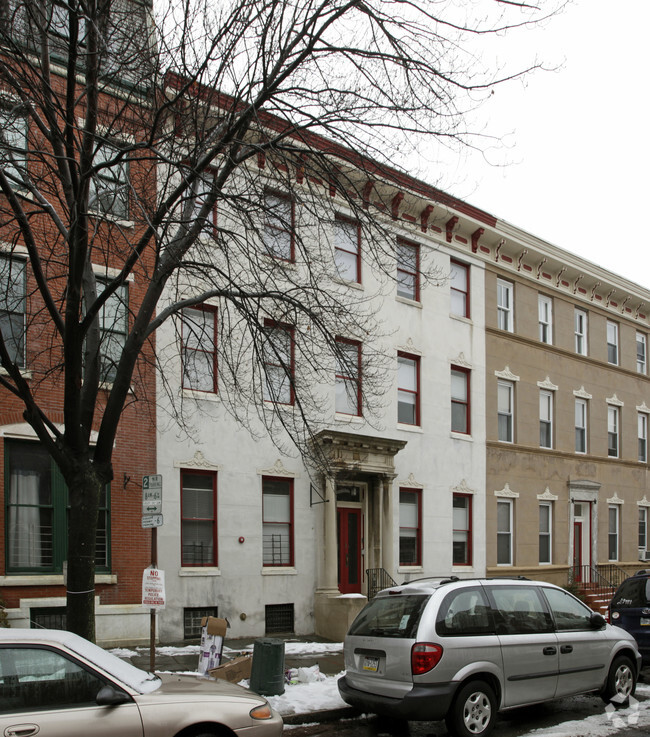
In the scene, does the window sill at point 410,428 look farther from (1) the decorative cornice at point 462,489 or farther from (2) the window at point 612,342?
(2) the window at point 612,342

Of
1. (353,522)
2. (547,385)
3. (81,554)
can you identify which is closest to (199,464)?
(353,522)

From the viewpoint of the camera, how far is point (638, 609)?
42.9 ft

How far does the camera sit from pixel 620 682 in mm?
10375

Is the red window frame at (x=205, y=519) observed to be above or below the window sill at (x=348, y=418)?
below

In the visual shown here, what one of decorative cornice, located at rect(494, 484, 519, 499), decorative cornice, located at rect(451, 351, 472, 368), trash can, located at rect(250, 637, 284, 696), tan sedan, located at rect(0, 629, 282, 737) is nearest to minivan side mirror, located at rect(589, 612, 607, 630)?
trash can, located at rect(250, 637, 284, 696)

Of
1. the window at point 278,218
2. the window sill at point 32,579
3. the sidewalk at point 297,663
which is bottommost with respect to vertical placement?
the sidewalk at point 297,663

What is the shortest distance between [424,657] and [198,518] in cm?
837

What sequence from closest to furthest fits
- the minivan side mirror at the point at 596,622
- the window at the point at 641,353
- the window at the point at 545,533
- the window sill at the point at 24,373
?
the minivan side mirror at the point at 596,622
the window sill at the point at 24,373
the window at the point at 545,533
the window at the point at 641,353

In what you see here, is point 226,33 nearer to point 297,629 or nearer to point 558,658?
point 558,658

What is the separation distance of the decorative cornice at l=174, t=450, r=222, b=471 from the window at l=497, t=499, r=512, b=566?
32.8 ft

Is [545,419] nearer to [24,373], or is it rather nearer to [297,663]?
[297,663]

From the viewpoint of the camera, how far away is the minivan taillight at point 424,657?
812 centimetres

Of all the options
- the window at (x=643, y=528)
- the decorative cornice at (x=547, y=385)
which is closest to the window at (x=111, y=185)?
the decorative cornice at (x=547, y=385)

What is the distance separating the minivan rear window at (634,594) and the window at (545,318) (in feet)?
39.9
